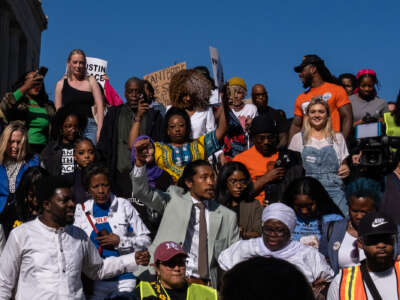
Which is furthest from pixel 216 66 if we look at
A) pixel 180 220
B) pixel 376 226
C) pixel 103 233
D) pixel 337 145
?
pixel 376 226

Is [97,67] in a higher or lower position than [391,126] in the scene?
higher

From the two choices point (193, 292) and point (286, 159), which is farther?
point (286, 159)

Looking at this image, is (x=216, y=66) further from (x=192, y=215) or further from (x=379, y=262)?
(x=379, y=262)

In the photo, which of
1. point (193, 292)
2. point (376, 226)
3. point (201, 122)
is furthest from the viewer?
point (201, 122)

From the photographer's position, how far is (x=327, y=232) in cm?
646

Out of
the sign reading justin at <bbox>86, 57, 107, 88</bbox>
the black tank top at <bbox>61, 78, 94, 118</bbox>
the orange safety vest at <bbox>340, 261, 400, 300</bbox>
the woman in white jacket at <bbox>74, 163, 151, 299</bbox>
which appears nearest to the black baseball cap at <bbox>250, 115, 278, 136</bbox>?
the woman in white jacket at <bbox>74, 163, 151, 299</bbox>

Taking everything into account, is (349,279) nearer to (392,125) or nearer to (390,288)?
(390,288)

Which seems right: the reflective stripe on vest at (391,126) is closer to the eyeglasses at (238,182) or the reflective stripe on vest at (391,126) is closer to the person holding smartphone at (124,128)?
the eyeglasses at (238,182)

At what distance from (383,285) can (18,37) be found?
3630 centimetres

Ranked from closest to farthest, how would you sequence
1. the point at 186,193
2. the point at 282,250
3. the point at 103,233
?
the point at 282,250 → the point at 103,233 → the point at 186,193

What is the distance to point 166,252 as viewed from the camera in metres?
5.84

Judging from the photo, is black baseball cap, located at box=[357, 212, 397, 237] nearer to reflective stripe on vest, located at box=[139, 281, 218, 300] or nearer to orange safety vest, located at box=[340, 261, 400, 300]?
orange safety vest, located at box=[340, 261, 400, 300]

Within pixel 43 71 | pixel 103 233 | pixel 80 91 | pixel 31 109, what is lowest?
pixel 103 233

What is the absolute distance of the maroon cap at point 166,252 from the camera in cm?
582
